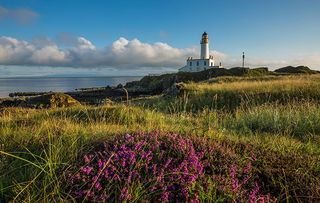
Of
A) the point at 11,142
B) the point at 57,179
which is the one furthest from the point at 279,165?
the point at 11,142

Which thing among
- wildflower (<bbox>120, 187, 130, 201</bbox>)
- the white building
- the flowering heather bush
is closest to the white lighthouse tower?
the white building

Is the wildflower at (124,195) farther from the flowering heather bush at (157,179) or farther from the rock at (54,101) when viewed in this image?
the rock at (54,101)

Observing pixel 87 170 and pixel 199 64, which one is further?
pixel 199 64

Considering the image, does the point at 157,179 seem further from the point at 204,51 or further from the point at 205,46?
the point at 205,46

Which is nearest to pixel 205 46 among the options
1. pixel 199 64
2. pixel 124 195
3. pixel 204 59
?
pixel 204 59

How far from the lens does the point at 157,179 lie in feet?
10.2

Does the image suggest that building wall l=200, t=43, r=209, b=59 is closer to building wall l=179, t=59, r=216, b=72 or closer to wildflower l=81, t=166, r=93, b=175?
building wall l=179, t=59, r=216, b=72

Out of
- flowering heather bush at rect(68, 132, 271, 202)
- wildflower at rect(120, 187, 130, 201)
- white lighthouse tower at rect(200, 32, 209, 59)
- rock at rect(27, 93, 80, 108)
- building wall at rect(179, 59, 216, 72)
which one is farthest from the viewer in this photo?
white lighthouse tower at rect(200, 32, 209, 59)

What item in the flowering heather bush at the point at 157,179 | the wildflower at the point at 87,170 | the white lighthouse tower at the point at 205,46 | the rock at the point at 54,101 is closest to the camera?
the flowering heather bush at the point at 157,179

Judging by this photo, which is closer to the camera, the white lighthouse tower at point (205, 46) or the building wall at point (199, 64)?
the building wall at point (199, 64)

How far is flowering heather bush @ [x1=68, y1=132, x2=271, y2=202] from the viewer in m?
3.08

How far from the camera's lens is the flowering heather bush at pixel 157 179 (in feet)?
10.1

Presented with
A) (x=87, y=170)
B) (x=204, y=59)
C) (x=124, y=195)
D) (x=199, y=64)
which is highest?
(x=204, y=59)

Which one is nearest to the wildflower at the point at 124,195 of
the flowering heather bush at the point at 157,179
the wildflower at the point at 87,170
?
the flowering heather bush at the point at 157,179
